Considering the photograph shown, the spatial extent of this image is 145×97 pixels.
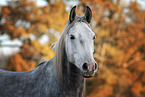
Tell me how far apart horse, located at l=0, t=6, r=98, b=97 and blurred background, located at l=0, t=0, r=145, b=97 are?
8119 mm

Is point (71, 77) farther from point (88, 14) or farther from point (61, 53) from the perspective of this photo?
point (88, 14)

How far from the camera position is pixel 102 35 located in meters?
10.8

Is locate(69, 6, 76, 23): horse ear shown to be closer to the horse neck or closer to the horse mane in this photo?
the horse mane

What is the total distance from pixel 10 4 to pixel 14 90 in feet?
38.8

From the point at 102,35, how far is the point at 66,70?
31.8 ft

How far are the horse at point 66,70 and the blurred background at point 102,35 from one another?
8.12 metres

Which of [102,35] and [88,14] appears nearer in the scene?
[88,14]

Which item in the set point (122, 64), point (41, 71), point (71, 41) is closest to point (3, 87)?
point (41, 71)

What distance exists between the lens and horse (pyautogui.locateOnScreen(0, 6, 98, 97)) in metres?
1.33

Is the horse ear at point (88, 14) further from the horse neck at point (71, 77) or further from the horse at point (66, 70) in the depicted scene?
the horse neck at point (71, 77)

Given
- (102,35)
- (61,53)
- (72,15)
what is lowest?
(61,53)

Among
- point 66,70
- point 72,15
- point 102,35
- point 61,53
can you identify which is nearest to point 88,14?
point 72,15

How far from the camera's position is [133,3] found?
438 inches

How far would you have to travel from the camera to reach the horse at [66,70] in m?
1.33
